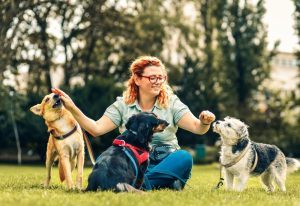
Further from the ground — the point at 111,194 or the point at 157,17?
the point at 157,17

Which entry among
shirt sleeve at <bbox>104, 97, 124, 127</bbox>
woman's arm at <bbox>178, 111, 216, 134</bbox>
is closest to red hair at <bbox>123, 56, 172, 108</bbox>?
shirt sleeve at <bbox>104, 97, 124, 127</bbox>

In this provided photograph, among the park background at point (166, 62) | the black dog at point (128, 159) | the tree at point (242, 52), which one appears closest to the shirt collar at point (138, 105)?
the black dog at point (128, 159)

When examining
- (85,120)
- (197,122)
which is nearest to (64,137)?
(85,120)

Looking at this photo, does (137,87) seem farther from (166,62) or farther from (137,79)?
(166,62)

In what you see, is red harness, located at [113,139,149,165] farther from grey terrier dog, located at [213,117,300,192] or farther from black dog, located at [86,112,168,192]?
grey terrier dog, located at [213,117,300,192]

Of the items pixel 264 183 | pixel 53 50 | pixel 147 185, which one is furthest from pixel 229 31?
pixel 147 185

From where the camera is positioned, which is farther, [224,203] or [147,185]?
[147,185]

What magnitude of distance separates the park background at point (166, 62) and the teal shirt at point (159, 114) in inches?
859

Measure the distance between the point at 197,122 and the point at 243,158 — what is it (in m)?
2.01

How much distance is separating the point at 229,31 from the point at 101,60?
8573 mm

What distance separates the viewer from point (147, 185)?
8.35 meters

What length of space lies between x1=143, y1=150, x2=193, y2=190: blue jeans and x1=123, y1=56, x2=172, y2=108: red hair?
0.79m

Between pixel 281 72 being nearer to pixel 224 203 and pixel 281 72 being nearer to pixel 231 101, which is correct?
pixel 231 101

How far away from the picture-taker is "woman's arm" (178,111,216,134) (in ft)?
25.7
